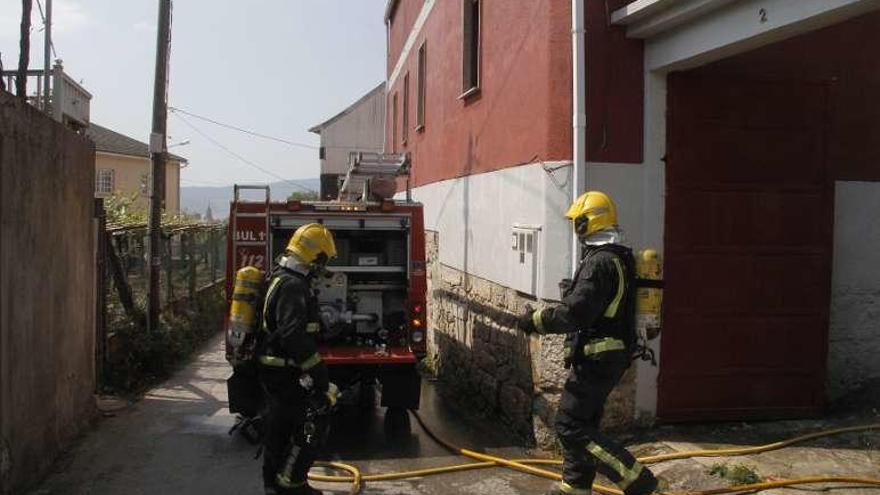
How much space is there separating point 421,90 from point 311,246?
32.7 feet

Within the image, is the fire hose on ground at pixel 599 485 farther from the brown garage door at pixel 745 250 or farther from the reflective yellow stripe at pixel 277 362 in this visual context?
the reflective yellow stripe at pixel 277 362

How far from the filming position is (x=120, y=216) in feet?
43.2

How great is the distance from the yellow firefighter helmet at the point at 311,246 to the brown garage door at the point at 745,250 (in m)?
3.12

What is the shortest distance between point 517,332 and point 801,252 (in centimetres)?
266

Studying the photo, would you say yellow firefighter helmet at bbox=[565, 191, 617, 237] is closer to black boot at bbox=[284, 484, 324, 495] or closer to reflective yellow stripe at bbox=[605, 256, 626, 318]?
reflective yellow stripe at bbox=[605, 256, 626, 318]

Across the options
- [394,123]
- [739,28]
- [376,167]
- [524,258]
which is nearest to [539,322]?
[524,258]

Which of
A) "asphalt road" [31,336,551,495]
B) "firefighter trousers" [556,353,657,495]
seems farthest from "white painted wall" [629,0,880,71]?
"asphalt road" [31,336,551,495]

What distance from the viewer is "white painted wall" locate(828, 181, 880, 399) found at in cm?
721

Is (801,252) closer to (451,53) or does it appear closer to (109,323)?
(451,53)

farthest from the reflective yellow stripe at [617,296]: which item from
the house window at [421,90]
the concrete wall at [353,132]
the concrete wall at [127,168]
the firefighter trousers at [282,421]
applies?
the concrete wall at [127,168]

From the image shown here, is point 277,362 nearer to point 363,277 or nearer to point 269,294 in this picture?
point 269,294

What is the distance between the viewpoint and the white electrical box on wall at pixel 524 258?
702cm

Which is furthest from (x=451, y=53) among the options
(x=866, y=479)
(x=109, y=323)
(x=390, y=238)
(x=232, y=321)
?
(x=866, y=479)

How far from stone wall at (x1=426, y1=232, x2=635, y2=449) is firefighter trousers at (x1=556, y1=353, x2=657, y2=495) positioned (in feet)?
5.41
